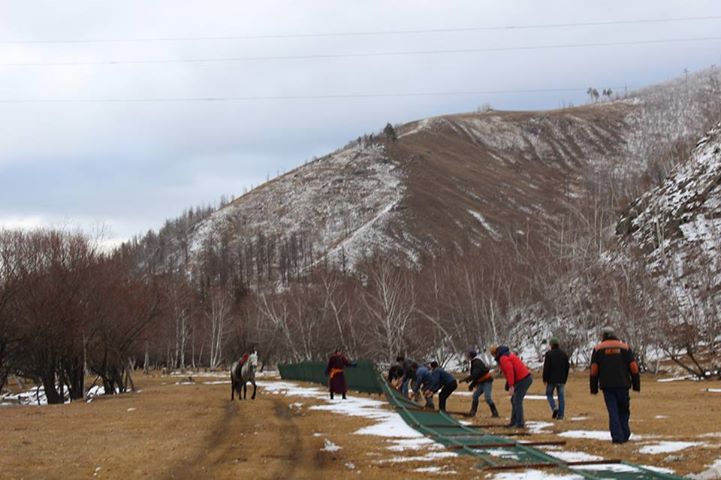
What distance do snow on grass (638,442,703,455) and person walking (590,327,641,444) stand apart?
59 centimetres

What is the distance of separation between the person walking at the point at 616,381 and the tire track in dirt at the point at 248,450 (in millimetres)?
4806

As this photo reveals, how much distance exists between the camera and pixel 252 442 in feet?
50.9

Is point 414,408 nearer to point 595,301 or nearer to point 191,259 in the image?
point 595,301

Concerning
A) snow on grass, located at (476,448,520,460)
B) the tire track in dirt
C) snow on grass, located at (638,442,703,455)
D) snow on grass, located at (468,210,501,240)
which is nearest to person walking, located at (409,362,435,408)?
the tire track in dirt

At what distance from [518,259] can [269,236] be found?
368 ft

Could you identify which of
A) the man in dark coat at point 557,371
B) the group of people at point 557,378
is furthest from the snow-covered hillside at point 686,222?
the man in dark coat at point 557,371

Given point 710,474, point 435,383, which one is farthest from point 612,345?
point 435,383

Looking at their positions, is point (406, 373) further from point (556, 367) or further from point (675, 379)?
point (675, 379)

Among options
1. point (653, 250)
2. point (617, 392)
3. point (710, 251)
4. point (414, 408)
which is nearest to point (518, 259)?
point (653, 250)

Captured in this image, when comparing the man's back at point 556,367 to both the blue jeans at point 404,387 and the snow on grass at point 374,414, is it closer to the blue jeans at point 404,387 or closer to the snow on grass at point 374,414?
the snow on grass at point 374,414

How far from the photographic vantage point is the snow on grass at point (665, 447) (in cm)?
1134

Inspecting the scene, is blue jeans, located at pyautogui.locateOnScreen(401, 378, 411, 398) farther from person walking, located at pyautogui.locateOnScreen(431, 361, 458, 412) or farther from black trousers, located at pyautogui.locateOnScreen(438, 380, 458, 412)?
black trousers, located at pyautogui.locateOnScreen(438, 380, 458, 412)

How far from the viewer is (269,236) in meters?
186

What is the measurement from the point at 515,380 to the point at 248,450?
5.32 m
